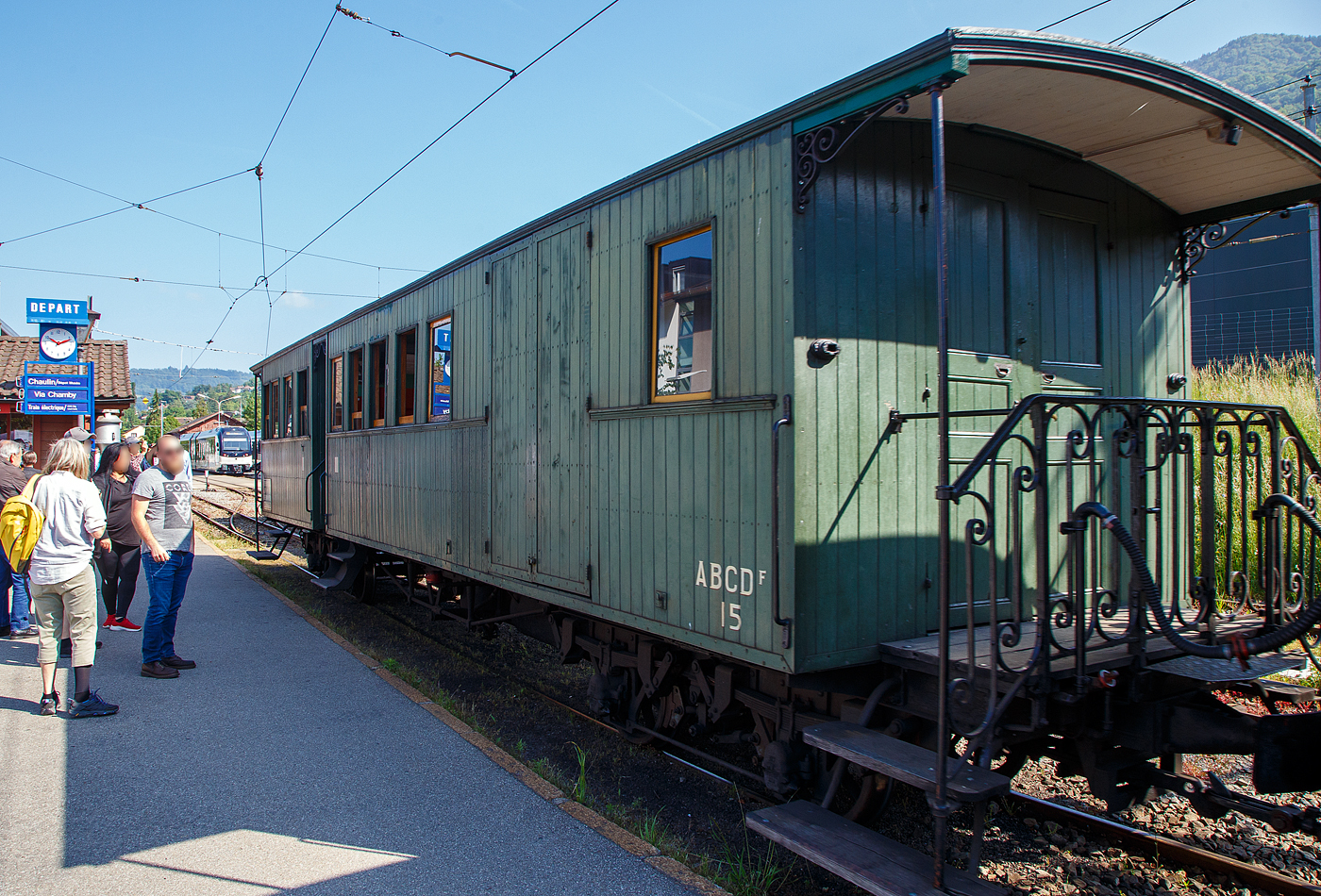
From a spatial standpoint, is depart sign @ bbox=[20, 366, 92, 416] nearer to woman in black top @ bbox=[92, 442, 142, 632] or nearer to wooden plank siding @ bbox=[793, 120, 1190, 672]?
woman in black top @ bbox=[92, 442, 142, 632]

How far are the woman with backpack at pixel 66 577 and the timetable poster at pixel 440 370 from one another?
269 centimetres

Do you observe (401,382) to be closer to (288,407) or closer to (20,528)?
(20,528)

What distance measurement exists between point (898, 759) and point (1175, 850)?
1.54 meters

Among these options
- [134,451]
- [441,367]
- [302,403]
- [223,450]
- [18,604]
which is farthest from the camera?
[223,450]

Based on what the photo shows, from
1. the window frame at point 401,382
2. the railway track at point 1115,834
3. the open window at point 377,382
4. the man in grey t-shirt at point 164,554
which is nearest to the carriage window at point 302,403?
the open window at point 377,382

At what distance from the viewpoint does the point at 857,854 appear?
3.02 m

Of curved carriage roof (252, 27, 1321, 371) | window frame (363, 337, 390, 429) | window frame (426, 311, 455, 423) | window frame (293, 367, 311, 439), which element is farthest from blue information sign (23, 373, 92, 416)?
curved carriage roof (252, 27, 1321, 371)

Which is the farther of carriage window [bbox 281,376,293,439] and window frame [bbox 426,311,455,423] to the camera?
carriage window [bbox 281,376,293,439]

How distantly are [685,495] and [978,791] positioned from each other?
1.93 metres

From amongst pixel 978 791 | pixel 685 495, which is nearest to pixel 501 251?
pixel 685 495

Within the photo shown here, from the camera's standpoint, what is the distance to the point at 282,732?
199 inches

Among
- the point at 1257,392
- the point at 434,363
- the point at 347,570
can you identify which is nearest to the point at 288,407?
the point at 347,570

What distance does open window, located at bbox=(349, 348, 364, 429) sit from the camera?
941cm

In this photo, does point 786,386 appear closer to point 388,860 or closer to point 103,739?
point 388,860
